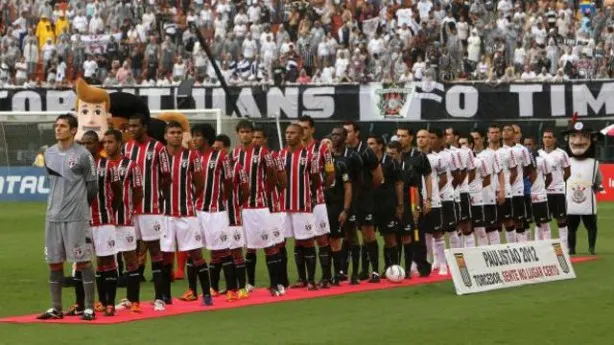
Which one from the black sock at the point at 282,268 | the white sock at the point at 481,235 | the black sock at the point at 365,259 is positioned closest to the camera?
the black sock at the point at 282,268

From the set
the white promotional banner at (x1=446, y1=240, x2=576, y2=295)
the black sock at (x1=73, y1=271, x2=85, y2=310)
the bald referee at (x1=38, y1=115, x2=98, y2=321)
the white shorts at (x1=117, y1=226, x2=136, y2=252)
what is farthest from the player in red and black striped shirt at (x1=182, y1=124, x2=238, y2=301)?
the white promotional banner at (x1=446, y1=240, x2=576, y2=295)

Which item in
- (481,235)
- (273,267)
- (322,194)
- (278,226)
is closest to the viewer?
(273,267)

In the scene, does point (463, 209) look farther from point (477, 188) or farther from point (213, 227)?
point (213, 227)

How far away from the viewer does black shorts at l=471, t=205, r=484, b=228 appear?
2230cm

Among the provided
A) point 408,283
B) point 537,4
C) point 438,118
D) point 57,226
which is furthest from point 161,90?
point 57,226

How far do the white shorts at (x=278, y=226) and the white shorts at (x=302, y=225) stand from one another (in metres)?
0.15

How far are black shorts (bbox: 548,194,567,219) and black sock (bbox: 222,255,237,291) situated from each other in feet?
29.2

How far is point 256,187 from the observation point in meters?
17.5

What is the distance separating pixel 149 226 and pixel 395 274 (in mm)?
4636

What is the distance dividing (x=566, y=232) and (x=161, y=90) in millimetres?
20297

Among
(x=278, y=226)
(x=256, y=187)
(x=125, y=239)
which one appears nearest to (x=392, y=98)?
(x=278, y=226)

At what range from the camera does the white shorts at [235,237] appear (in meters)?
16.8

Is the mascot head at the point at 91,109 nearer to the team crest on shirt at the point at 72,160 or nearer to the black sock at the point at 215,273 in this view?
the black sock at the point at 215,273

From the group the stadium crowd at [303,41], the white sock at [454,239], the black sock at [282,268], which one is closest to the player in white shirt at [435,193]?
the white sock at [454,239]
